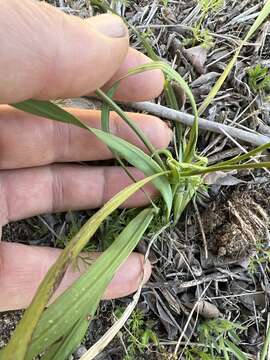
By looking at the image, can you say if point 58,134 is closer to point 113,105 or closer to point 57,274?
point 113,105

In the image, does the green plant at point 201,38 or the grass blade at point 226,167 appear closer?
the grass blade at point 226,167

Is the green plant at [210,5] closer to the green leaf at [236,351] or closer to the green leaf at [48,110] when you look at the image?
the green leaf at [48,110]

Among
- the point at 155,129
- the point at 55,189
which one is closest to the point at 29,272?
the point at 55,189

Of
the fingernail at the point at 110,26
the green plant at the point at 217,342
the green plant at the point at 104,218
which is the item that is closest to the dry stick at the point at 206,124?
the green plant at the point at 104,218

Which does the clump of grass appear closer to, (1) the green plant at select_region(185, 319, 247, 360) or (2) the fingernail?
(2) the fingernail

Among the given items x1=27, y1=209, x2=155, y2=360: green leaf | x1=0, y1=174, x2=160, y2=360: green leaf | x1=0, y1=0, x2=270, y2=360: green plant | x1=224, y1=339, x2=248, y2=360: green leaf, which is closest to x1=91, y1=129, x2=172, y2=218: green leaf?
x1=0, y1=0, x2=270, y2=360: green plant

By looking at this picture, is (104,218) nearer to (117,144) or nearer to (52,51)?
(117,144)

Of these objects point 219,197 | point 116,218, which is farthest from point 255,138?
point 116,218
